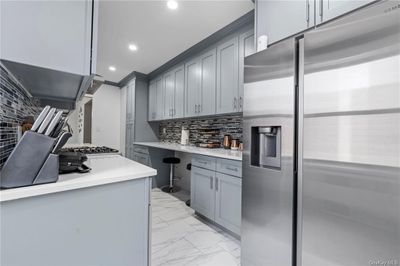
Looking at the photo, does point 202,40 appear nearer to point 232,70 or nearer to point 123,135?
point 232,70

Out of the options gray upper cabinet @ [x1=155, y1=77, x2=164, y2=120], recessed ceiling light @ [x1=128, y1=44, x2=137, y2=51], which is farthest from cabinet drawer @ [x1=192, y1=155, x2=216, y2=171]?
recessed ceiling light @ [x1=128, y1=44, x2=137, y2=51]

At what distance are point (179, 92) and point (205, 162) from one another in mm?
1691

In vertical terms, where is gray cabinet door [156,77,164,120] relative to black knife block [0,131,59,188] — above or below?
above

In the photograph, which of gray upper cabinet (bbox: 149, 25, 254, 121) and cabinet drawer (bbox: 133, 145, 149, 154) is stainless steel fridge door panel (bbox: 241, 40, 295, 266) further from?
cabinet drawer (bbox: 133, 145, 149, 154)

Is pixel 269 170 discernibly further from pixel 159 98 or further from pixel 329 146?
pixel 159 98

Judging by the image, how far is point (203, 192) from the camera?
2453 millimetres

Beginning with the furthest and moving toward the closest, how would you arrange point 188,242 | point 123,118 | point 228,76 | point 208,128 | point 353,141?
point 123,118
point 208,128
point 228,76
point 188,242
point 353,141

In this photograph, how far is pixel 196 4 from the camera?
6.68ft

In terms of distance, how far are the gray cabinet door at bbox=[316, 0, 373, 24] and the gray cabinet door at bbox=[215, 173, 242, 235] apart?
58.1 inches

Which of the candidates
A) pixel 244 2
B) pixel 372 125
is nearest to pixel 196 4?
pixel 244 2

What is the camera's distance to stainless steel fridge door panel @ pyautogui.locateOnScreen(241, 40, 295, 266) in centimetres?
121

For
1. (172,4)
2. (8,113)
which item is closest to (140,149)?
(172,4)

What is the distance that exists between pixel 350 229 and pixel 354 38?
0.96m

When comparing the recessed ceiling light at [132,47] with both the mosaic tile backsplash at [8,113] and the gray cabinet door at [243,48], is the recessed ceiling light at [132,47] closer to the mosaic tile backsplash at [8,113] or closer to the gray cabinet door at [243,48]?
the gray cabinet door at [243,48]
